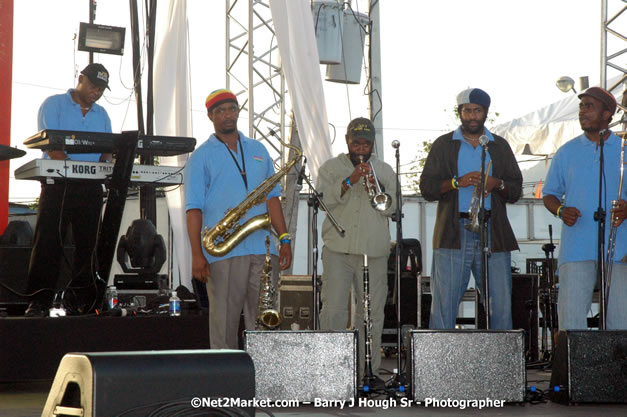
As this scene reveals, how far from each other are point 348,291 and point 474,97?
4.67 feet

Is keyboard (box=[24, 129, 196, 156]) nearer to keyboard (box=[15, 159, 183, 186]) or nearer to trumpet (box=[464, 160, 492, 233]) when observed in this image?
keyboard (box=[15, 159, 183, 186])

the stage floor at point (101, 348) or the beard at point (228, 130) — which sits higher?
the beard at point (228, 130)

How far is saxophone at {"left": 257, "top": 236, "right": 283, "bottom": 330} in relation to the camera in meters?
5.02

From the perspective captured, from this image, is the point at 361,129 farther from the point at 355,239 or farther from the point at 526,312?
the point at 526,312

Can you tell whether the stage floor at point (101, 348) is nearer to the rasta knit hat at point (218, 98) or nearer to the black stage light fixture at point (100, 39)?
the rasta knit hat at point (218, 98)

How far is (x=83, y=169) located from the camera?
17.9 feet

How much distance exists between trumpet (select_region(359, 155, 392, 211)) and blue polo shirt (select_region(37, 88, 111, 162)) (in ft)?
6.18

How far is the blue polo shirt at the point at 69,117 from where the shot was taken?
5777 mm

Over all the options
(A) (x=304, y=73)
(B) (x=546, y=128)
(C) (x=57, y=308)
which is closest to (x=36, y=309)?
(C) (x=57, y=308)

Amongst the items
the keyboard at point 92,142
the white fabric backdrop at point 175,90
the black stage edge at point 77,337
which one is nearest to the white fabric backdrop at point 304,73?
the white fabric backdrop at point 175,90

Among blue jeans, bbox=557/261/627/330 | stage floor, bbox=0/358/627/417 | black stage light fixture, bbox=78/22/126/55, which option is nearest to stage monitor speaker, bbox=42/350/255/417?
stage floor, bbox=0/358/627/417

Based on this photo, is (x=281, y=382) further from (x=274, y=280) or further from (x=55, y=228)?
(x=55, y=228)

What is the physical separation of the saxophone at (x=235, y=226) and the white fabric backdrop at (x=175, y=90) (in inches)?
121

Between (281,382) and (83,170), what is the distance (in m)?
2.03
